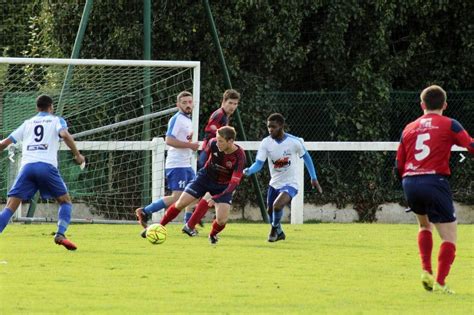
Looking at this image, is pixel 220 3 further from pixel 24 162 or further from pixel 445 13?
pixel 24 162

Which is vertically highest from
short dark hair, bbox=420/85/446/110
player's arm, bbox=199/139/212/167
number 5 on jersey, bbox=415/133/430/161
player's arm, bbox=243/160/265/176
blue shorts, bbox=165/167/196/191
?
short dark hair, bbox=420/85/446/110

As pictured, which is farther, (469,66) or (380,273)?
(469,66)

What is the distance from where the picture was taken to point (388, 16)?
974 inches

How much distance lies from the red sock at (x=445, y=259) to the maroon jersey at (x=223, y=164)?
528cm

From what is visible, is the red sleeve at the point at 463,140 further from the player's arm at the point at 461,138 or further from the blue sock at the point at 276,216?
the blue sock at the point at 276,216

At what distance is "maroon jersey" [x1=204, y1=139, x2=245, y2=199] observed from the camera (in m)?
15.6

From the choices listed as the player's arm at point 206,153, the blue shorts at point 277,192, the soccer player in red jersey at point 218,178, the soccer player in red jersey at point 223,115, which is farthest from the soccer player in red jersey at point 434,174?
the soccer player in red jersey at point 223,115

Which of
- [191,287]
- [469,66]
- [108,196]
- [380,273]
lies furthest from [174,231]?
[469,66]

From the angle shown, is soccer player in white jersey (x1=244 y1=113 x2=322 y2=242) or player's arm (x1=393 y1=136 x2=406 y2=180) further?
soccer player in white jersey (x1=244 y1=113 x2=322 y2=242)

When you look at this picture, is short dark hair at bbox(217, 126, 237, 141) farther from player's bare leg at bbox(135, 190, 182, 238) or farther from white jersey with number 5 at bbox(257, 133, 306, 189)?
player's bare leg at bbox(135, 190, 182, 238)

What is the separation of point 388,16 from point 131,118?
5.97m

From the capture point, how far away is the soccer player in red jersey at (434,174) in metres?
10.5

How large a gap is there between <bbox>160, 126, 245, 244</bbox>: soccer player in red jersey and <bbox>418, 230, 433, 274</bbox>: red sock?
4.83m

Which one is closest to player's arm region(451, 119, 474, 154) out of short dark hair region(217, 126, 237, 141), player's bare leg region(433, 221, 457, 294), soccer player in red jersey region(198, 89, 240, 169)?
player's bare leg region(433, 221, 457, 294)
